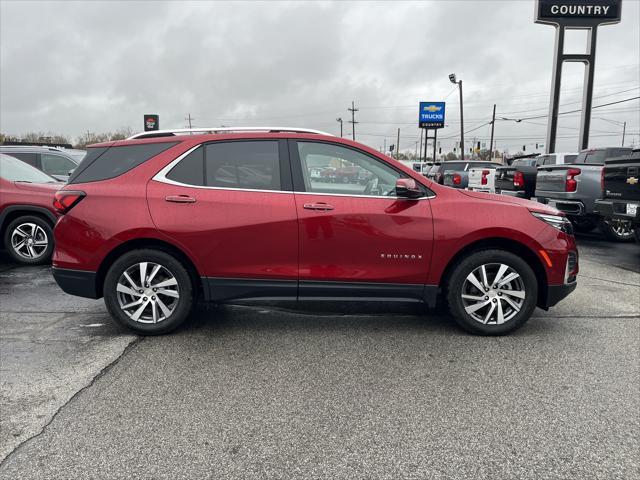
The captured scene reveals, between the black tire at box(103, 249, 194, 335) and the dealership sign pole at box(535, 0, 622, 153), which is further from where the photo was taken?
the dealership sign pole at box(535, 0, 622, 153)

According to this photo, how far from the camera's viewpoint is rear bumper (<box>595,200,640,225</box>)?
285 inches

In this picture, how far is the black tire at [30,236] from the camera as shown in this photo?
7395mm

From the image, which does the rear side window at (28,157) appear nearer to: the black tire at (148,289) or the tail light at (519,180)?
the black tire at (148,289)

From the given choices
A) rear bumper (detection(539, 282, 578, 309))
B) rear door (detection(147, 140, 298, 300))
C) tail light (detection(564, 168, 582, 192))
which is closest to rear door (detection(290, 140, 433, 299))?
rear door (detection(147, 140, 298, 300))

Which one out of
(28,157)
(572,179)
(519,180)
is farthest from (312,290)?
(519,180)

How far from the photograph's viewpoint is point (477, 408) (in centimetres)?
310

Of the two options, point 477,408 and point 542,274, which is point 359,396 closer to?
point 477,408

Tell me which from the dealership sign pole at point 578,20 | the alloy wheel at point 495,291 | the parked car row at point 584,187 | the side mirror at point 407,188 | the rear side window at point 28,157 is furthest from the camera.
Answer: the dealership sign pole at point 578,20

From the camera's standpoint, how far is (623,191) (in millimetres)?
7445

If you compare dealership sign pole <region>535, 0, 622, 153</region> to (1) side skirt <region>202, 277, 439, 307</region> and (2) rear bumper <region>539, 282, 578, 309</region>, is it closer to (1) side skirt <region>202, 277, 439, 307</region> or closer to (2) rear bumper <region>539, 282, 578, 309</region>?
(2) rear bumper <region>539, 282, 578, 309</region>

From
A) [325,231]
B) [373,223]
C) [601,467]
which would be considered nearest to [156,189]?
[325,231]

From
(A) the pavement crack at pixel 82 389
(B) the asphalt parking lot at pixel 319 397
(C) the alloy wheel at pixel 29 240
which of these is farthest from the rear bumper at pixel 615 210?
(C) the alloy wheel at pixel 29 240

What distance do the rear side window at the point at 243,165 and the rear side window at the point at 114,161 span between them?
0.41 metres

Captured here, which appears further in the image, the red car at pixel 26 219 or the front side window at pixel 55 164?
the front side window at pixel 55 164
